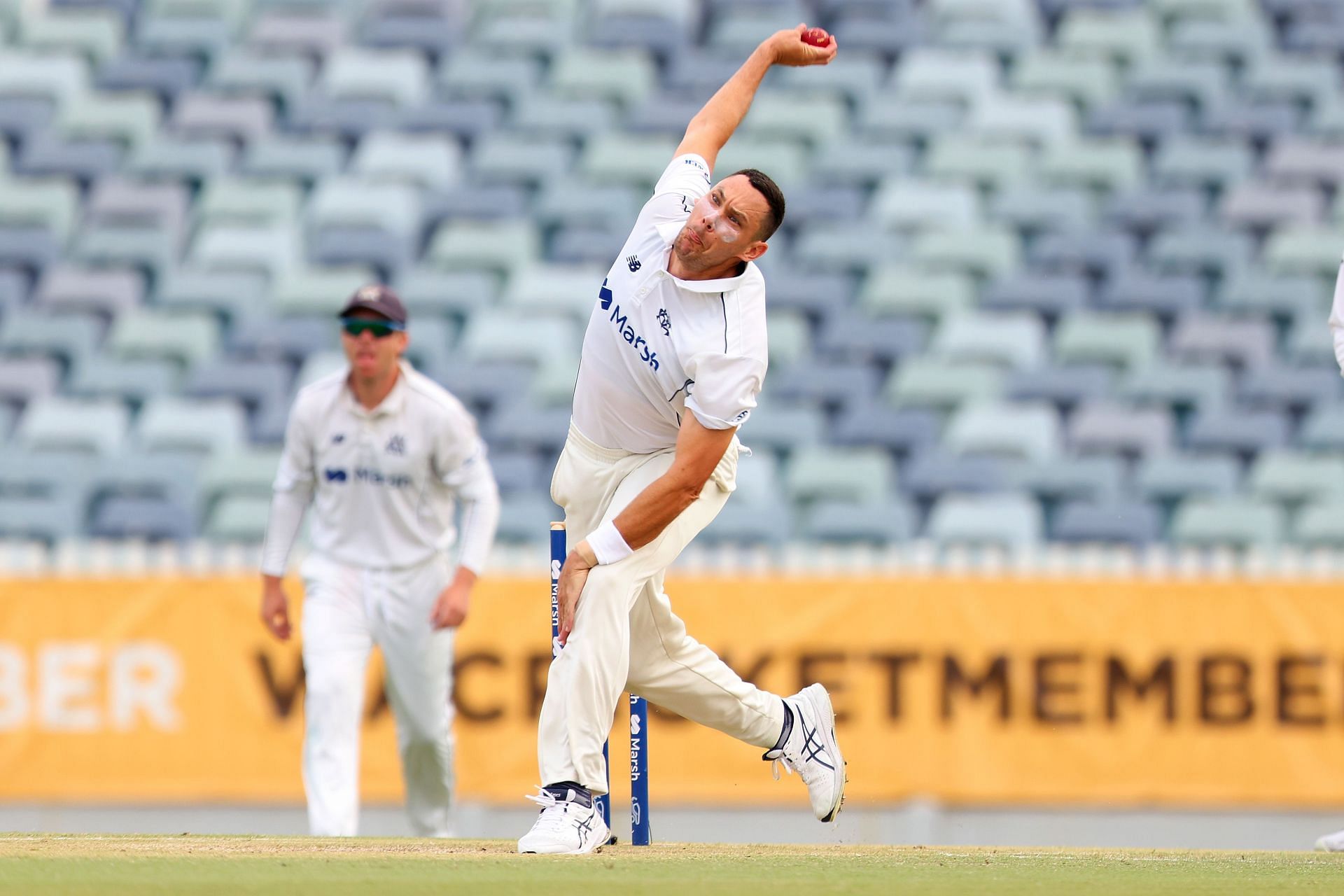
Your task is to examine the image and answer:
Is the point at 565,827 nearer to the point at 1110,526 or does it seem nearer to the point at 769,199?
the point at 769,199

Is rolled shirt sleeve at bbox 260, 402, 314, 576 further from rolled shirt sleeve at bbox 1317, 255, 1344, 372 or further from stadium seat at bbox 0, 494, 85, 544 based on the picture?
stadium seat at bbox 0, 494, 85, 544

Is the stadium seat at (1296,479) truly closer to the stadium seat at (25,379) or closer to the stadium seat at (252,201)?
the stadium seat at (252,201)

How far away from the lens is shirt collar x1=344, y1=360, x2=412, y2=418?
6.94 m

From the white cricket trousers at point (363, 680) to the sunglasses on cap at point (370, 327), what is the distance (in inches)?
35.1

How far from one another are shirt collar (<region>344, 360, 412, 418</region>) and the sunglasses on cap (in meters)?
0.20

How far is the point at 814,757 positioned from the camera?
554 cm

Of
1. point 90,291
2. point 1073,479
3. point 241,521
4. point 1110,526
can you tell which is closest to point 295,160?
point 90,291

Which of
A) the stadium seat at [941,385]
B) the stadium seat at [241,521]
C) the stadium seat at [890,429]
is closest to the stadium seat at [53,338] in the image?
the stadium seat at [241,521]

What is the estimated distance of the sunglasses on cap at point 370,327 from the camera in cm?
677

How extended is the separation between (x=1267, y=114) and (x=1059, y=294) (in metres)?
2.56

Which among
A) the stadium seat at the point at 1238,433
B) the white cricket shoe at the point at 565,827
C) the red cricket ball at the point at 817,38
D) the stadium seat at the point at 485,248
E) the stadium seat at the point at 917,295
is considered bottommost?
the white cricket shoe at the point at 565,827

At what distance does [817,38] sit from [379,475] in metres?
2.47

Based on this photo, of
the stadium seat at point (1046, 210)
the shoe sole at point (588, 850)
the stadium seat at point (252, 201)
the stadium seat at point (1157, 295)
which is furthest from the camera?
the stadium seat at point (252, 201)

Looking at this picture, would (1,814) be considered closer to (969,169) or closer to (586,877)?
(586,877)
